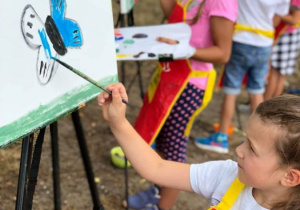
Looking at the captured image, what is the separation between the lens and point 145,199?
8.86ft

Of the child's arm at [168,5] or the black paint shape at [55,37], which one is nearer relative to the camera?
the black paint shape at [55,37]

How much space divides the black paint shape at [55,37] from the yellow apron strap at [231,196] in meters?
0.64

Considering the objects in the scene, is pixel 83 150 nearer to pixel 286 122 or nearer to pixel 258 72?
pixel 286 122

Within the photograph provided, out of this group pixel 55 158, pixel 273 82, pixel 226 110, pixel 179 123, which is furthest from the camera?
pixel 273 82

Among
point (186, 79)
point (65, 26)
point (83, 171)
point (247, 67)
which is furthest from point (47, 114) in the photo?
point (247, 67)

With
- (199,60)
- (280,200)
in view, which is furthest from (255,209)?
(199,60)

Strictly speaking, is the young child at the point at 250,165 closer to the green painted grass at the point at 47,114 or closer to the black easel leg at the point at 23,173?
the green painted grass at the point at 47,114

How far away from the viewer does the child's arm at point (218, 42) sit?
214 cm

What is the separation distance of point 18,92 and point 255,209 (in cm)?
72

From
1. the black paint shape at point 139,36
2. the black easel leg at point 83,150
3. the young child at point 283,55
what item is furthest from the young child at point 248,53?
the black easel leg at point 83,150

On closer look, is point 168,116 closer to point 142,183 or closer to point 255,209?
point 142,183

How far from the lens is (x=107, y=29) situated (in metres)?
1.64

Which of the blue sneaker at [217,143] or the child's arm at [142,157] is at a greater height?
the child's arm at [142,157]

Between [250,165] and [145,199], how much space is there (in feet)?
5.02
